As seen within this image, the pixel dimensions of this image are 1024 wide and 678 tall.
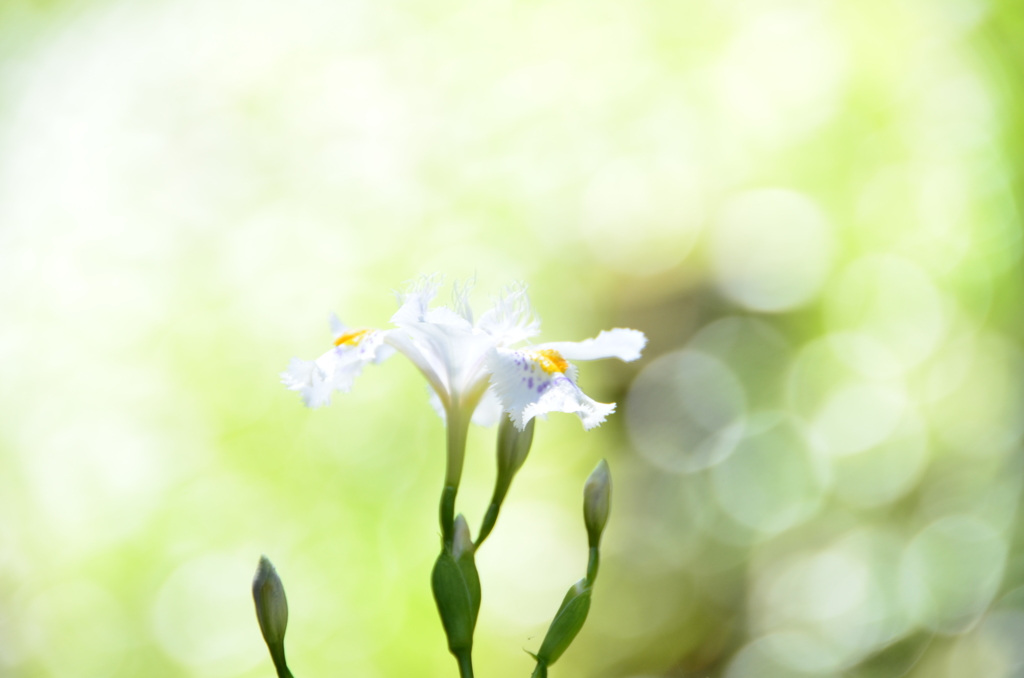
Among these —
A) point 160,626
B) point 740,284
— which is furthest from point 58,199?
point 740,284

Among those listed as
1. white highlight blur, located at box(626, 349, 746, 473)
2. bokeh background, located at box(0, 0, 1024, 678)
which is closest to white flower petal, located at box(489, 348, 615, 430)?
bokeh background, located at box(0, 0, 1024, 678)

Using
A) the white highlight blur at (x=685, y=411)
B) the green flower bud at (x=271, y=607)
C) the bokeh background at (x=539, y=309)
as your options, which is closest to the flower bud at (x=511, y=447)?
the green flower bud at (x=271, y=607)

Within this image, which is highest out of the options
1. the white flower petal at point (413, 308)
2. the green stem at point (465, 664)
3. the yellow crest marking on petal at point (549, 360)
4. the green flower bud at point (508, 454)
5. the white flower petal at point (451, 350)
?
the white flower petal at point (413, 308)

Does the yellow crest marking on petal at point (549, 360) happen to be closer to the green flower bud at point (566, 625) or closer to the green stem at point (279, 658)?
the green flower bud at point (566, 625)

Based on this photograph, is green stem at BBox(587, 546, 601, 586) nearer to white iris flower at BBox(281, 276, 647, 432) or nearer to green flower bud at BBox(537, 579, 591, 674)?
green flower bud at BBox(537, 579, 591, 674)

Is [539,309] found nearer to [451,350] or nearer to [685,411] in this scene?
[685,411]

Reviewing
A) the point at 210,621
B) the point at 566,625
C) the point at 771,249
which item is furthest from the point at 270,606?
the point at 771,249

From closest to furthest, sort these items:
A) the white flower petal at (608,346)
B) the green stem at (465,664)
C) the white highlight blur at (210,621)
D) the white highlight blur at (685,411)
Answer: the green stem at (465,664)
the white flower petal at (608,346)
the white highlight blur at (210,621)
the white highlight blur at (685,411)
